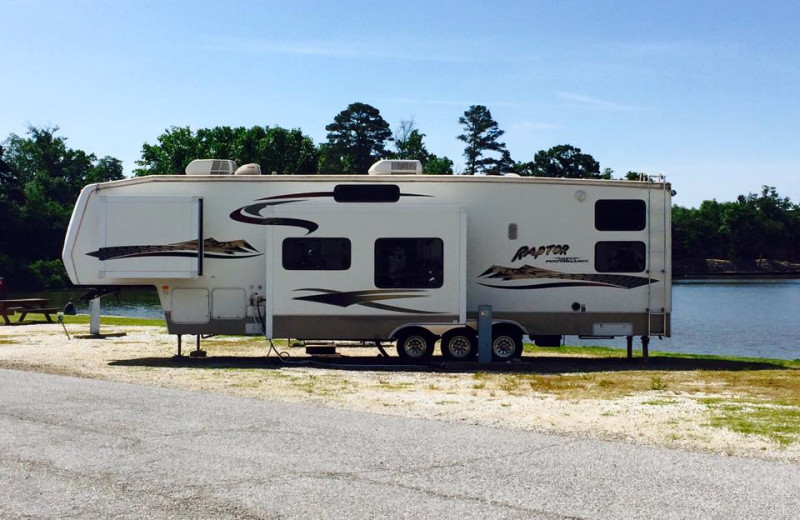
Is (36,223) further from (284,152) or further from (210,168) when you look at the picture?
(210,168)

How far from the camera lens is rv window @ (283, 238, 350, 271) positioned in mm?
16656

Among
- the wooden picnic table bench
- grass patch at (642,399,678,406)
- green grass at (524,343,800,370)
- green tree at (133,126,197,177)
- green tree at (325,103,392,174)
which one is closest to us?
grass patch at (642,399,678,406)

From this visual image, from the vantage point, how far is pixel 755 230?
4254 inches

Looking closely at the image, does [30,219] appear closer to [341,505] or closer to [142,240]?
[142,240]

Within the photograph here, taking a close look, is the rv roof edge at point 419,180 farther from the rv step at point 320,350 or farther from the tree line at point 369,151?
the tree line at point 369,151

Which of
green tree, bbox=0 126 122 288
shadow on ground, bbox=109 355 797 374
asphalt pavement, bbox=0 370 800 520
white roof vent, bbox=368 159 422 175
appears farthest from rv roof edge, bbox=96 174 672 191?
green tree, bbox=0 126 122 288

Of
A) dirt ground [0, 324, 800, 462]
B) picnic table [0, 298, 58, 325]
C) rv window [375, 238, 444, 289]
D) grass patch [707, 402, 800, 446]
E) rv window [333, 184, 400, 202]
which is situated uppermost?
rv window [333, 184, 400, 202]

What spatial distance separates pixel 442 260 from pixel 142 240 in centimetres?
554

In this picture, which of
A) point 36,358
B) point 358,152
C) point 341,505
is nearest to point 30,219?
point 358,152

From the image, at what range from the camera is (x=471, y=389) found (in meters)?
13.5

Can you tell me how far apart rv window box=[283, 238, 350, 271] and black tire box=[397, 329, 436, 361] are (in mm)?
1711

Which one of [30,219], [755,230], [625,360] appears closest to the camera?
[625,360]

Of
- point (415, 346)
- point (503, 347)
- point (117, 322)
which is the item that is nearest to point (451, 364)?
point (415, 346)

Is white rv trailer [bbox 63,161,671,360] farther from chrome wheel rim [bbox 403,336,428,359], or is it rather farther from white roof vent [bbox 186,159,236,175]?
white roof vent [bbox 186,159,236,175]
